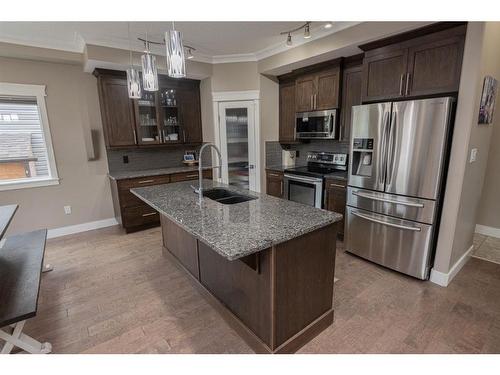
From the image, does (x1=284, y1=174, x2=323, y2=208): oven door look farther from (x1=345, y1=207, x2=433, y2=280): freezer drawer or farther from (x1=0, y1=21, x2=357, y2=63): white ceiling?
(x1=0, y1=21, x2=357, y2=63): white ceiling

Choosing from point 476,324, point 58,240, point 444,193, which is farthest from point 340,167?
point 58,240

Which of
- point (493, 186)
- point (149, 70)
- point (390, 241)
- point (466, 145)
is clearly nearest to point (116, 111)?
point (149, 70)

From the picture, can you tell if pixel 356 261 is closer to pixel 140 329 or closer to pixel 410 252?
pixel 410 252

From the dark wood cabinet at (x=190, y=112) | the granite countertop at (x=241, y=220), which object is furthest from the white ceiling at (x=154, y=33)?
the granite countertop at (x=241, y=220)

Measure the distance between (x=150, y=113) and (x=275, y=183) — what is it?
2.28m

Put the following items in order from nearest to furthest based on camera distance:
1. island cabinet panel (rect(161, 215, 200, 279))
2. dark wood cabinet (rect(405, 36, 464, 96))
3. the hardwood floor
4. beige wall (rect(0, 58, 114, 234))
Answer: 1. the hardwood floor
2. dark wood cabinet (rect(405, 36, 464, 96))
3. island cabinet panel (rect(161, 215, 200, 279))
4. beige wall (rect(0, 58, 114, 234))

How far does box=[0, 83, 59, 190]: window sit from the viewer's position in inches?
130

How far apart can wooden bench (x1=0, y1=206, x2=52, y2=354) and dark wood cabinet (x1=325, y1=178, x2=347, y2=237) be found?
9.67ft

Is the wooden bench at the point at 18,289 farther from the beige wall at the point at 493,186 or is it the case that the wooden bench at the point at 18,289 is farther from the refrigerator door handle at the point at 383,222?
the beige wall at the point at 493,186

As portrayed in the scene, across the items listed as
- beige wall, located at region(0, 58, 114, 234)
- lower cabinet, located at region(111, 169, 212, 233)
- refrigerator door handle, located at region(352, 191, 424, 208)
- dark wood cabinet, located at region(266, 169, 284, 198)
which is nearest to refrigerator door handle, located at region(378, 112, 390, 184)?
refrigerator door handle, located at region(352, 191, 424, 208)

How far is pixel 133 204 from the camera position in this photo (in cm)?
375

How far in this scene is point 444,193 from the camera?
2.31 meters

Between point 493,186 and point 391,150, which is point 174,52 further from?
point 493,186

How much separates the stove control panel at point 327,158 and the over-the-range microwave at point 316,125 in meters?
0.38
